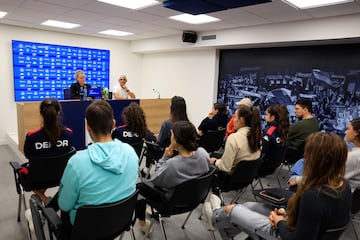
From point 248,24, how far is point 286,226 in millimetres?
4101

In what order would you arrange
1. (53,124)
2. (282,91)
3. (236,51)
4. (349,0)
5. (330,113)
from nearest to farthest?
(53,124), (349,0), (330,113), (282,91), (236,51)

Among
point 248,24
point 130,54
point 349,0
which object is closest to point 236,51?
point 248,24

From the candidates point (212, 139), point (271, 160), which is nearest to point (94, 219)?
point (271, 160)

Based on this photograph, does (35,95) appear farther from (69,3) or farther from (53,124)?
(53,124)

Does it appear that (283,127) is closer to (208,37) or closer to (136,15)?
(136,15)

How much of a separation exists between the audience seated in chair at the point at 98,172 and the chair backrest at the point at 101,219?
6cm

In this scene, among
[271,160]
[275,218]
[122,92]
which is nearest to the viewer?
[275,218]

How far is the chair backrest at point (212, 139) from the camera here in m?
3.96

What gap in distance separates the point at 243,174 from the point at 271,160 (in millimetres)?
739

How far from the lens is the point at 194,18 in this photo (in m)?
4.68

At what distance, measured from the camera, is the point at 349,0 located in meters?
3.20

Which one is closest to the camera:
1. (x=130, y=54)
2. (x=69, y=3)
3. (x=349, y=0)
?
(x=349, y=0)

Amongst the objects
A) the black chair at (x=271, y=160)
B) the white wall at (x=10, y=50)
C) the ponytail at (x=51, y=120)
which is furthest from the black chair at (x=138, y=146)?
the white wall at (x=10, y=50)

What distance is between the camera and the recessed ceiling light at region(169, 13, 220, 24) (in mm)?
4496
